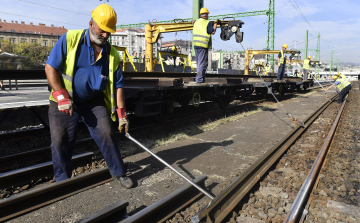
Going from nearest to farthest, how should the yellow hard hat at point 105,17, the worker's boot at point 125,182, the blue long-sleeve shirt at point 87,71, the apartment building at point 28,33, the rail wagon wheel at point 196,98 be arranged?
the yellow hard hat at point 105,17 < the blue long-sleeve shirt at point 87,71 < the worker's boot at point 125,182 < the rail wagon wheel at point 196,98 < the apartment building at point 28,33

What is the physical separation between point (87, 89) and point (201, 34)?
5.43 metres

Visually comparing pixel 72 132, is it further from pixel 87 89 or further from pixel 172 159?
pixel 172 159

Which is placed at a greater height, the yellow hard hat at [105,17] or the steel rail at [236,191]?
the yellow hard hat at [105,17]

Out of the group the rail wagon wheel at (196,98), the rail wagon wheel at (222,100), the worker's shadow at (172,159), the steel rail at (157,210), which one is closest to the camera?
the steel rail at (157,210)

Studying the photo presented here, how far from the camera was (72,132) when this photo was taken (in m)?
3.14

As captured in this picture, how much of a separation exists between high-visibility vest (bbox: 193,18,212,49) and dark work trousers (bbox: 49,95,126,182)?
518 cm

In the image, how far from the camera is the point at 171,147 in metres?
5.32

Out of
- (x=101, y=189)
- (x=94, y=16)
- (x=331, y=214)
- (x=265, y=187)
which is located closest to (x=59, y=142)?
(x=101, y=189)

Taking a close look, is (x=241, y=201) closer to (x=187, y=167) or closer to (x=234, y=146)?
(x=187, y=167)

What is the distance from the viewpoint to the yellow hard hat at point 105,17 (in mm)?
2750

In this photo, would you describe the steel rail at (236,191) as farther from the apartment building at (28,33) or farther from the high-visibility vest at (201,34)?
the apartment building at (28,33)

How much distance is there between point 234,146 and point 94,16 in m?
3.76

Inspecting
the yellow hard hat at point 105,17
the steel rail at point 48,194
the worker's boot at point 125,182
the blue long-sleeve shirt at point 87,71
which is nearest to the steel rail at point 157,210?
the worker's boot at point 125,182

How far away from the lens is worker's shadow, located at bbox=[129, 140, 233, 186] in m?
3.97
